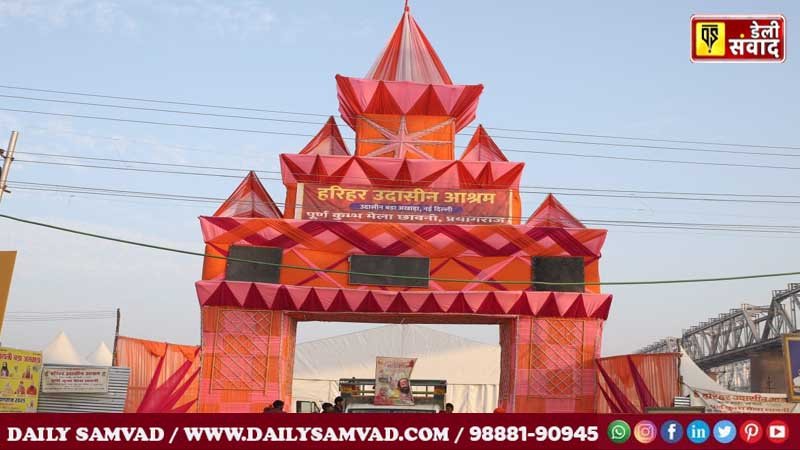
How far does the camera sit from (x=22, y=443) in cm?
948

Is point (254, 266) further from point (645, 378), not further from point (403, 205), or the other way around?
point (645, 378)

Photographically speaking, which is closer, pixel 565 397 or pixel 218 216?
pixel 565 397

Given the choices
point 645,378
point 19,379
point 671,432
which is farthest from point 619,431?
point 19,379

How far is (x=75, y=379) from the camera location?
25.8 metres

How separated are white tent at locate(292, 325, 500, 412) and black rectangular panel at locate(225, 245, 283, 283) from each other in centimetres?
1668

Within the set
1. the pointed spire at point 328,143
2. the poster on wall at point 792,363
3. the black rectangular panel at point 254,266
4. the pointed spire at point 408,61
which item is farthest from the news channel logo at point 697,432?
the pointed spire at point 408,61

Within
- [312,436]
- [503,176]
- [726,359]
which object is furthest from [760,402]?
[726,359]

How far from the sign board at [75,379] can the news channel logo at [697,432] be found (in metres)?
20.8

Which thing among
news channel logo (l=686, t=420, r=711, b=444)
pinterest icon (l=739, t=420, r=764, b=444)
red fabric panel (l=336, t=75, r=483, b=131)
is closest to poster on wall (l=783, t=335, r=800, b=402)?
pinterest icon (l=739, t=420, r=764, b=444)

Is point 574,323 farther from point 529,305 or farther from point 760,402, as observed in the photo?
point 760,402

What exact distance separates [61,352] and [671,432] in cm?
4678

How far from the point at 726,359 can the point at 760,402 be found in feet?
152

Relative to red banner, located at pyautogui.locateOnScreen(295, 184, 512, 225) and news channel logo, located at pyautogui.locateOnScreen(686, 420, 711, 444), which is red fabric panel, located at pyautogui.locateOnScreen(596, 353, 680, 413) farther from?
news channel logo, located at pyautogui.locateOnScreen(686, 420, 711, 444)

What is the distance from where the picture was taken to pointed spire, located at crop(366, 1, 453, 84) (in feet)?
124
